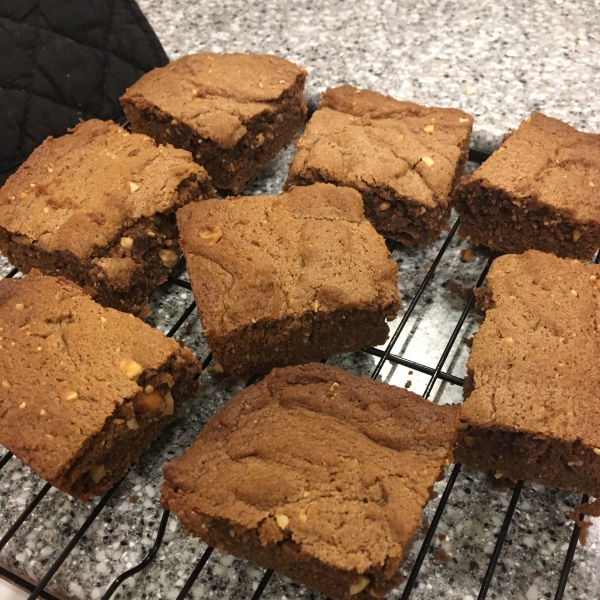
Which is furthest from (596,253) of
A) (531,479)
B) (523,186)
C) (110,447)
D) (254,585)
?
(110,447)

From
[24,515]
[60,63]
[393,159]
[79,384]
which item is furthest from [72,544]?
[60,63]

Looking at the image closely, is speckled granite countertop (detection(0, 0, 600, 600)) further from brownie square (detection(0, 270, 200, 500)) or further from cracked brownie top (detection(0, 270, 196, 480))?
cracked brownie top (detection(0, 270, 196, 480))

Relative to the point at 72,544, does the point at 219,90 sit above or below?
above

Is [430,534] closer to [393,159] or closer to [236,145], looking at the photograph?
[393,159]

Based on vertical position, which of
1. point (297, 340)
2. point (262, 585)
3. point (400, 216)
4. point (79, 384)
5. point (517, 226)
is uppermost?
point (517, 226)

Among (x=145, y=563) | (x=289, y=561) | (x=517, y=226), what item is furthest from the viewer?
(x=517, y=226)

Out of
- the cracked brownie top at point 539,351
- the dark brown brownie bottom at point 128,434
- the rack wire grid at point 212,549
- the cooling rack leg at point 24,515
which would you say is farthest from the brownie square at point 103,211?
the cracked brownie top at point 539,351

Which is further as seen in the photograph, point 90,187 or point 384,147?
point 384,147
